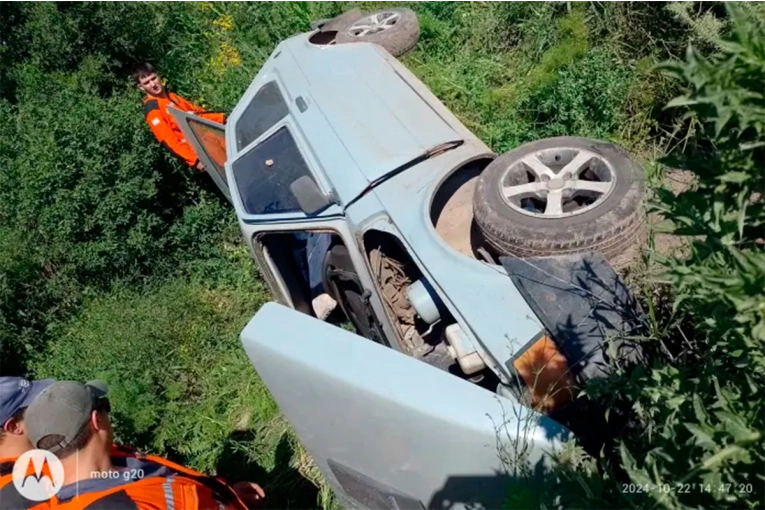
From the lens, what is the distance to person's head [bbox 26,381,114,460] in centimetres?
255

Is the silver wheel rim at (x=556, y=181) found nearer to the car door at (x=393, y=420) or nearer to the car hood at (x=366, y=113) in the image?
the car hood at (x=366, y=113)

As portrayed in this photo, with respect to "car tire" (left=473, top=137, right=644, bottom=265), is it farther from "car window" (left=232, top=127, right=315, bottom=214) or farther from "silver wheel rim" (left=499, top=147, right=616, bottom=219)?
"car window" (left=232, top=127, right=315, bottom=214)

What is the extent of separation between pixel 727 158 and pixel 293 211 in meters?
2.49

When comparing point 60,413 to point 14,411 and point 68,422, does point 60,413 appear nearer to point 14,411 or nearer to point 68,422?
point 68,422

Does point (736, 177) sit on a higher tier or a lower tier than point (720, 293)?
higher

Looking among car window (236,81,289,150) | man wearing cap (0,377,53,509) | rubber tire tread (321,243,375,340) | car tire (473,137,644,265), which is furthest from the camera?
car window (236,81,289,150)

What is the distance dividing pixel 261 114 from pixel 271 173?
1.76 ft

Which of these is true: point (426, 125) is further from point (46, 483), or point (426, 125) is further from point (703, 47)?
point (46, 483)

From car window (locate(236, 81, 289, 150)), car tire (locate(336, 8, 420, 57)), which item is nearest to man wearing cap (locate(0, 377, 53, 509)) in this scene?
car window (locate(236, 81, 289, 150))

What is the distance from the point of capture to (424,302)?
3508 millimetres

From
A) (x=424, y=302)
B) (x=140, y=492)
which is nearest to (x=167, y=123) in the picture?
(x=424, y=302)

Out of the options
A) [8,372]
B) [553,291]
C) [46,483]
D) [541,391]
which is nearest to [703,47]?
[553,291]

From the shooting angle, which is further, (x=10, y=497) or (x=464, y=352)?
(x=464, y=352)

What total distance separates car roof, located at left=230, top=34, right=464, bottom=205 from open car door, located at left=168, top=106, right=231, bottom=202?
0.63m
